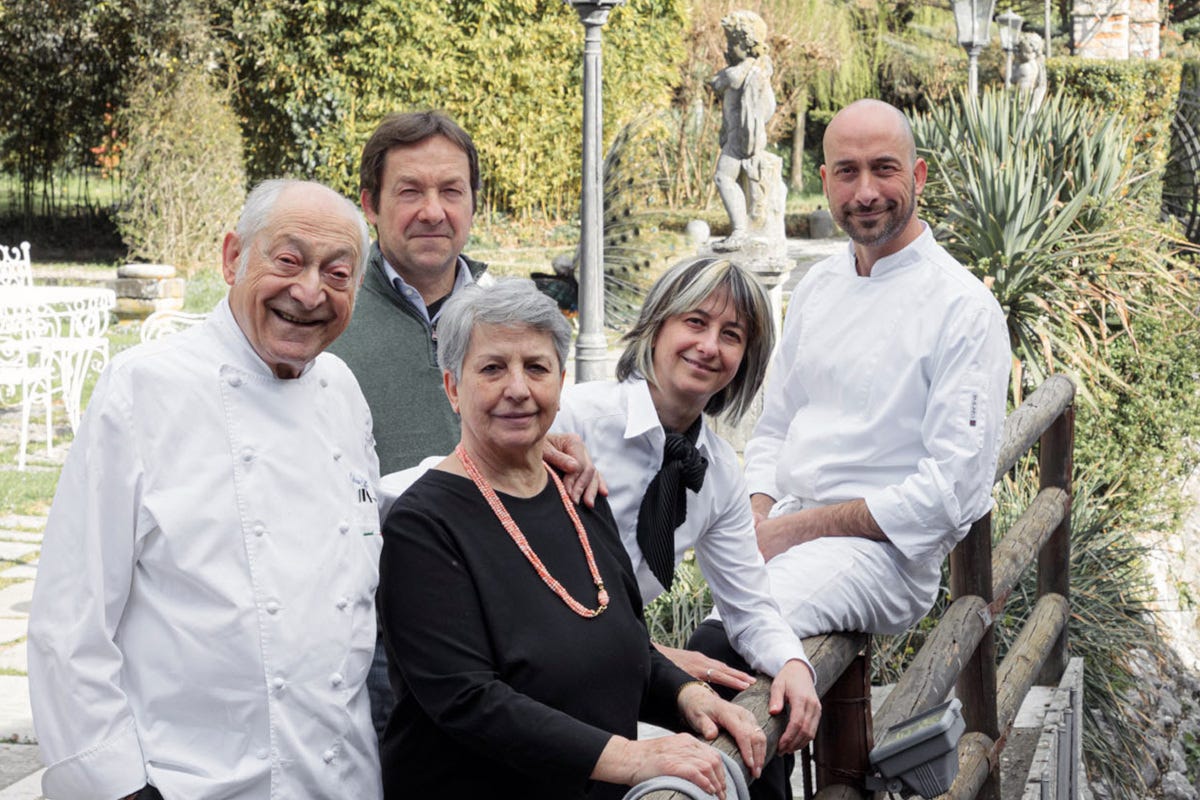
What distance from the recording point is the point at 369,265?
286 cm

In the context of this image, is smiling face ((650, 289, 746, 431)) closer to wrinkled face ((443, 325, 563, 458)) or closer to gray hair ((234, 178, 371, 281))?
wrinkled face ((443, 325, 563, 458))

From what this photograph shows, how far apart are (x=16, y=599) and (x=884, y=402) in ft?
15.7

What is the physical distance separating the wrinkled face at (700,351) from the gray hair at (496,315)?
36 cm

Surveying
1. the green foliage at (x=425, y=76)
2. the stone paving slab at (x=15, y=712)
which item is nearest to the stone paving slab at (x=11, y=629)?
the stone paving slab at (x=15, y=712)

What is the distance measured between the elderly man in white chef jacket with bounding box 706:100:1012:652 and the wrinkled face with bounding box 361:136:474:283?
0.86 m

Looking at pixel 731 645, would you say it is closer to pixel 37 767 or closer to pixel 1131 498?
pixel 37 767

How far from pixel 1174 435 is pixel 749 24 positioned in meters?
3.85

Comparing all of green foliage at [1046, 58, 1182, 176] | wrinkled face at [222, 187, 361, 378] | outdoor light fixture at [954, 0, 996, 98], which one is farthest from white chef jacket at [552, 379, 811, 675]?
green foliage at [1046, 58, 1182, 176]

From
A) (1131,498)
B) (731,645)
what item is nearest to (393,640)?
(731,645)

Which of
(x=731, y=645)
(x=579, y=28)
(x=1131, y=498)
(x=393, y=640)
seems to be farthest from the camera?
(x=579, y=28)

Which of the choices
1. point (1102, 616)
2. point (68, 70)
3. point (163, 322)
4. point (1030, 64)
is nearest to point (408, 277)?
point (1102, 616)

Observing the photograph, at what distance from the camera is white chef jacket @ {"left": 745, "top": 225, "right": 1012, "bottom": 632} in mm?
3043

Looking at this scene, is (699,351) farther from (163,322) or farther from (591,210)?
(163,322)

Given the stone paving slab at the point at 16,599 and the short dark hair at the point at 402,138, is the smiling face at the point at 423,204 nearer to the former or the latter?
the short dark hair at the point at 402,138
